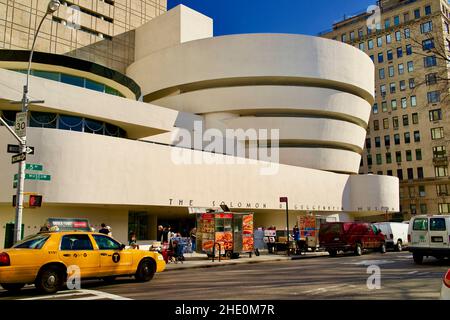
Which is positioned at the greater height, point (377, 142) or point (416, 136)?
point (377, 142)

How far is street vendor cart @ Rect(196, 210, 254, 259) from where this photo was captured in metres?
22.5

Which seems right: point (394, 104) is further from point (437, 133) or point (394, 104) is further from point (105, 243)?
point (105, 243)

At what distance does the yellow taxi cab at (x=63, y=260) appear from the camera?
35.1ft

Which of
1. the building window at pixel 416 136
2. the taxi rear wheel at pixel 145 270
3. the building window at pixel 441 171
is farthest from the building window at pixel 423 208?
the taxi rear wheel at pixel 145 270

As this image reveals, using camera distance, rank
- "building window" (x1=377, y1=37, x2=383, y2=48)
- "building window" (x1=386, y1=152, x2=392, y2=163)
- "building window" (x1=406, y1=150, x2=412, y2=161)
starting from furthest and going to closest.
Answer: "building window" (x1=377, y1=37, x2=383, y2=48) → "building window" (x1=386, y1=152, x2=392, y2=163) → "building window" (x1=406, y1=150, x2=412, y2=161)

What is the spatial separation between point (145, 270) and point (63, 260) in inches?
112

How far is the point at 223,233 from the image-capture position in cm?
2280

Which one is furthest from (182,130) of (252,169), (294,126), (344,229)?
(344,229)

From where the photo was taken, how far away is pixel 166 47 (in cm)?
5119

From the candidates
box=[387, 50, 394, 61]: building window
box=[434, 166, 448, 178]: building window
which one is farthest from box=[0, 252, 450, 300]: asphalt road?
box=[387, 50, 394, 61]: building window

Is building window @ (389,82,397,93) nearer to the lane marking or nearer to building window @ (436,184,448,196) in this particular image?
building window @ (436,184,448,196)

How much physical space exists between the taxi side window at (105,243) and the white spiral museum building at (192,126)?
1267cm

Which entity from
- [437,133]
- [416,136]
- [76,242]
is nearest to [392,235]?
[76,242]

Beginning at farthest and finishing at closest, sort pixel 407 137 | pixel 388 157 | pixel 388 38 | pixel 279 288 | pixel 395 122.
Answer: pixel 388 38, pixel 388 157, pixel 395 122, pixel 407 137, pixel 279 288
